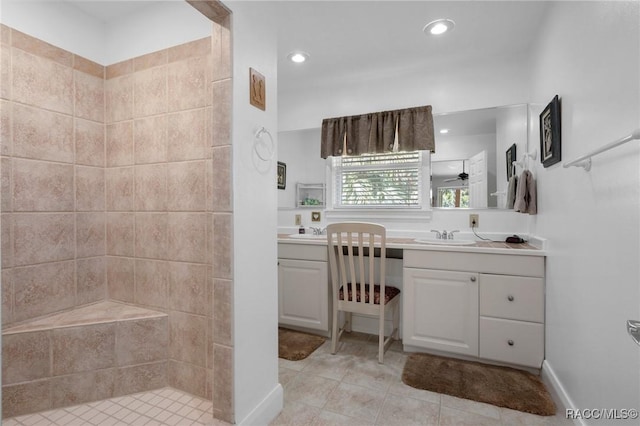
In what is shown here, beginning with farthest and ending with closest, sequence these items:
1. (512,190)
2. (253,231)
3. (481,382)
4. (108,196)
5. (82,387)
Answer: (512,190)
(108,196)
(481,382)
(82,387)
(253,231)

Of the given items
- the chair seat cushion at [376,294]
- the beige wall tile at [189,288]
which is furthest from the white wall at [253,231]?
the chair seat cushion at [376,294]

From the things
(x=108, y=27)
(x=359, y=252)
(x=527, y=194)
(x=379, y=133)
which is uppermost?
(x=108, y=27)

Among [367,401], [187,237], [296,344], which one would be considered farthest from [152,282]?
[367,401]

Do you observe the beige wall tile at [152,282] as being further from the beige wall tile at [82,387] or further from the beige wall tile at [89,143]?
the beige wall tile at [89,143]

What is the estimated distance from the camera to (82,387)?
1.67m

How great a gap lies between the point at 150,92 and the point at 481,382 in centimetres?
262

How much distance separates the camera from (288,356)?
2.26 meters

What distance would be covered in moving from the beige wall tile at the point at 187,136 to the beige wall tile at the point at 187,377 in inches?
45.2

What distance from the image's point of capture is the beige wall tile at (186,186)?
170 cm

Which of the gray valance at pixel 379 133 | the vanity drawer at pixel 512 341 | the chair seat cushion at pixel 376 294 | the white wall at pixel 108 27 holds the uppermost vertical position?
the white wall at pixel 108 27

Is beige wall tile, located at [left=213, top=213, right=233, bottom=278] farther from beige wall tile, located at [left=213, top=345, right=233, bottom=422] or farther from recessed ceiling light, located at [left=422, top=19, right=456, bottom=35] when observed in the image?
recessed ceiling light, located at [left=422, top=19, right=456, bottom=35]

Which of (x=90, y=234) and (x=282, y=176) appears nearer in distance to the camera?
(x=90, y=234)

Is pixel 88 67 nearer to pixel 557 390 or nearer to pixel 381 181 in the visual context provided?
pixel 381 181

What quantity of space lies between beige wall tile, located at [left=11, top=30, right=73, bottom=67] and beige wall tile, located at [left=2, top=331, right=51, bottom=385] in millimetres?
1492
